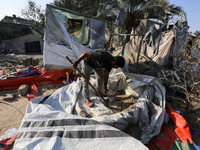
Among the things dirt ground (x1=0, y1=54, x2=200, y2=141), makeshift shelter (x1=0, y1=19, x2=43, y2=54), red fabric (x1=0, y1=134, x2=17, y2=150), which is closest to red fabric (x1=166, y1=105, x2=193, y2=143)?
dirt ground (x1=0, y1=54, x2=200, y2=141)

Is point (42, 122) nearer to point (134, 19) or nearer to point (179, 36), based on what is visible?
point (179, 36)

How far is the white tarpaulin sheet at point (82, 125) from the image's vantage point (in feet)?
4.30

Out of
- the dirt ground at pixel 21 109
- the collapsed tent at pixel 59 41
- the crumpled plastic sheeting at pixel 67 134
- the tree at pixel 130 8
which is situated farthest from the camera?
the tree at pixel 130 8

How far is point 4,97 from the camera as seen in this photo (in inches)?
105

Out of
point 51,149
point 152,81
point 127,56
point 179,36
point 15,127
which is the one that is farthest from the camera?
point 127,56

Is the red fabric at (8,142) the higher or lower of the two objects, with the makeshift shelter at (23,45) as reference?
lower

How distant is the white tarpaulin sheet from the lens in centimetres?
131

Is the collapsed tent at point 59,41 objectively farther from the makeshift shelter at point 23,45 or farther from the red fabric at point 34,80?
the makeshift shelter at point 23,45

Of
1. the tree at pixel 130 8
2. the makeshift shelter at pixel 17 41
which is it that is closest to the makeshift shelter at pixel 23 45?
the makeshift shelter at pixel 17 41

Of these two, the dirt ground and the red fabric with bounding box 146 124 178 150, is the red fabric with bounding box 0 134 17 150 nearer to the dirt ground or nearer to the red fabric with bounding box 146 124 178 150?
the dirt ground

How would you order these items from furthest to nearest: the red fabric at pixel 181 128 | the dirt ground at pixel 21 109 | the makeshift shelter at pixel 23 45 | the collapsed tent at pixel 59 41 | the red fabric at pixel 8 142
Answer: the makeshift shelter at pixel 23 45
the collapsed tent at pixel 59 41
the dirt ground at pixel 21 109
the red fabric at pixel 181 128
the red fabric at pixel 8 142

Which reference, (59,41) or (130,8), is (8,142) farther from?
(130,8)

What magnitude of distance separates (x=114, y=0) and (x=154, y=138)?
286 inches

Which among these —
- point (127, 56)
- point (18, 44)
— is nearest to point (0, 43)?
point (18, 44)
